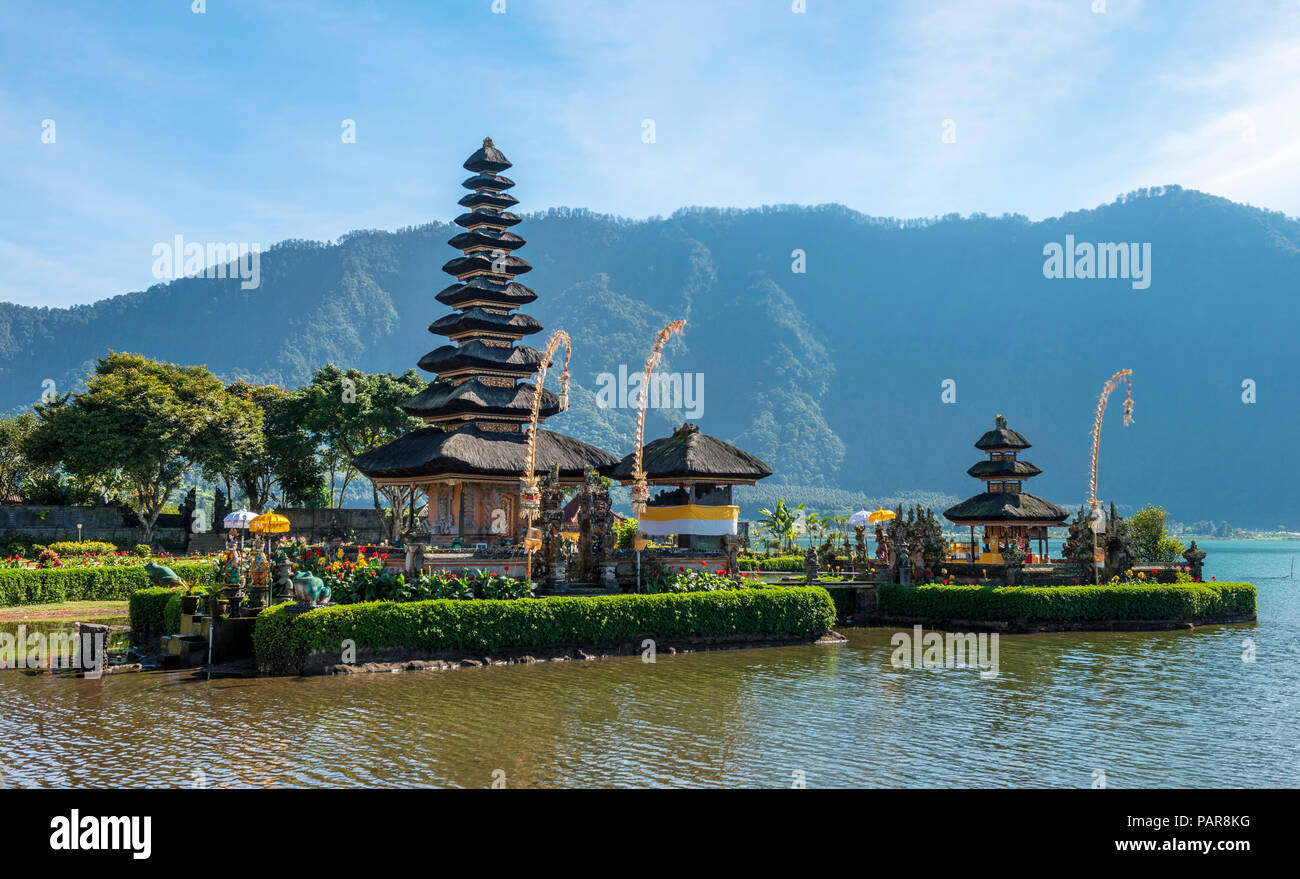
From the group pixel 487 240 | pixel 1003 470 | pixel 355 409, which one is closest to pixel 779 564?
pixel 1003 470

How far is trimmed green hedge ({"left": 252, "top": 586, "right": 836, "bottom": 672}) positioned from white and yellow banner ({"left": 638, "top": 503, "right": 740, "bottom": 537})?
29.7 feet

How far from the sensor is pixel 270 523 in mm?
39906

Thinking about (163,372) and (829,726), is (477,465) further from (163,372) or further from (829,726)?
(163,372)

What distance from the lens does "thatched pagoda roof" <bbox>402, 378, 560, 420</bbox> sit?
41.8 metres

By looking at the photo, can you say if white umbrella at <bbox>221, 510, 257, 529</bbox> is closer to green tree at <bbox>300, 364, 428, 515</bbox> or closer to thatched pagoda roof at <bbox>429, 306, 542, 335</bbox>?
thatched pagoda roof at <bbox>429, 306, 542, 335</bbox>

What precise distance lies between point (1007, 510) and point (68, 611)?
37971mm

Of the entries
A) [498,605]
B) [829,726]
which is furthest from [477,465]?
[829,726]

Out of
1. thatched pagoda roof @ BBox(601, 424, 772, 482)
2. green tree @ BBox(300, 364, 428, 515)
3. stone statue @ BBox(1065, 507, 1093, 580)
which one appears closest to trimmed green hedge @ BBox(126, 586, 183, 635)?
thatched pagoda roof @ BBox(601, 424, 772, 482)

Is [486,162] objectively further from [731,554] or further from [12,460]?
[12,460]

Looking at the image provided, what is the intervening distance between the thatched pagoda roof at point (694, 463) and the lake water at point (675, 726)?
1320 centimetres
